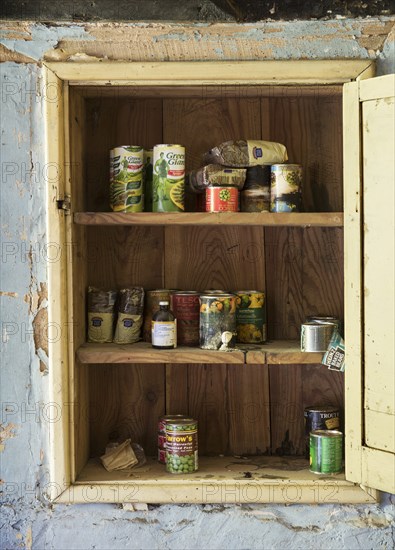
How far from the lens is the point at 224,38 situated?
6.96 feet

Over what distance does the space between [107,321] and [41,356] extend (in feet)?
0.78

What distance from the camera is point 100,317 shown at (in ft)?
7.59

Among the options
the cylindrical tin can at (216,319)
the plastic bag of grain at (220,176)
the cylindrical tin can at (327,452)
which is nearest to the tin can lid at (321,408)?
the cylindrical tin can at (327,452)

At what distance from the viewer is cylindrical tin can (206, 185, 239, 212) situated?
2.17 m

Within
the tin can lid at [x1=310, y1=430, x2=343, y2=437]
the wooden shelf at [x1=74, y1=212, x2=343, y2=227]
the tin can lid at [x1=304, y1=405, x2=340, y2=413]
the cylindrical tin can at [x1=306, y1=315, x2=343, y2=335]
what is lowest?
the tin can lid at [x1=310, y1=430, x2=343, y2=437]

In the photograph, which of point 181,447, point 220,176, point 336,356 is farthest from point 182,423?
point 220,176

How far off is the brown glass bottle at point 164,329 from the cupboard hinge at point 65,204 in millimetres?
A: 363

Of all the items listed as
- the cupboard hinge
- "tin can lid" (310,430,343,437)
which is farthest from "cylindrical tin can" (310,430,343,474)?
the cupboard hinge

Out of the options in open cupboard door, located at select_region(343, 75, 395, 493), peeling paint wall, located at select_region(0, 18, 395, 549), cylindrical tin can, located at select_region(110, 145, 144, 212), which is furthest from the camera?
cylindrical tin can, located at select_region(110, 145, 144, 212)

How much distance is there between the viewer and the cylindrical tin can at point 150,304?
2.32 meters

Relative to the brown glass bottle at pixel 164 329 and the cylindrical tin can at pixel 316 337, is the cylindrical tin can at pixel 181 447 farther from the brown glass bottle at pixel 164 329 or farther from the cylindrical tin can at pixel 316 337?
the cylindrical tin can at pixel 316 337

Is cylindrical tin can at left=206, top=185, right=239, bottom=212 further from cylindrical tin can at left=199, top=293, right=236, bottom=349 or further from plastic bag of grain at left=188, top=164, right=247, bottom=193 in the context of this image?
cylindrical tin can at left=199, top=293, right=236, bottom=349

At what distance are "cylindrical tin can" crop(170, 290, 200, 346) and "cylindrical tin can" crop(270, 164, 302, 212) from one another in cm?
35

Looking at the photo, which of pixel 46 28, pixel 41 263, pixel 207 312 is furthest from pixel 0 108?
pixel 207 312
